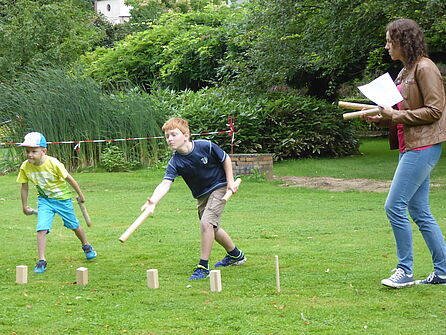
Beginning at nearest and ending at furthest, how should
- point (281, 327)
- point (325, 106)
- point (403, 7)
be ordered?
point (281, 327), point (403, 7), point (325, 106)

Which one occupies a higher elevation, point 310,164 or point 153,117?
point 153,117

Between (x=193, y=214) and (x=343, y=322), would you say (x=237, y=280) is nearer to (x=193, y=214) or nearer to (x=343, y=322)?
(x=343, y=322)

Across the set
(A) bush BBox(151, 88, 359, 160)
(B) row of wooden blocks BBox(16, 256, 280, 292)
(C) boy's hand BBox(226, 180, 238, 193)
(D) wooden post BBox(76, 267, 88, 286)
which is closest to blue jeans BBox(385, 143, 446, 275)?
(B) row of wooden blocks BBox(16, 256, 280, 292)

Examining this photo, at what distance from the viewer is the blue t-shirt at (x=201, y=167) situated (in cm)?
672

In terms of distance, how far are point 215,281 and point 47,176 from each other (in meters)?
2.58

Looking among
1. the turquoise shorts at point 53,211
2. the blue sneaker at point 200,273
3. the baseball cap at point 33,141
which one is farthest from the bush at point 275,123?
the blue sneaker at point 200,273

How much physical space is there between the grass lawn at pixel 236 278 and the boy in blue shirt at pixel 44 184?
50cm

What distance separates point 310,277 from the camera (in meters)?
6.37

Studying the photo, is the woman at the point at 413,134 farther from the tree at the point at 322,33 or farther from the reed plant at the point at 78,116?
the reed plant at the point at 78,116

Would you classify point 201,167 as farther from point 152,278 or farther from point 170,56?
point 170,56

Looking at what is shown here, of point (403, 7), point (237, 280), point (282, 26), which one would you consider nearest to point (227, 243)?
point (237, 280)

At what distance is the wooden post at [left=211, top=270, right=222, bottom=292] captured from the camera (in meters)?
5.83

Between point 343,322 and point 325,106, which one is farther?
point 325,106

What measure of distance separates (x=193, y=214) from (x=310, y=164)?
785 cm
